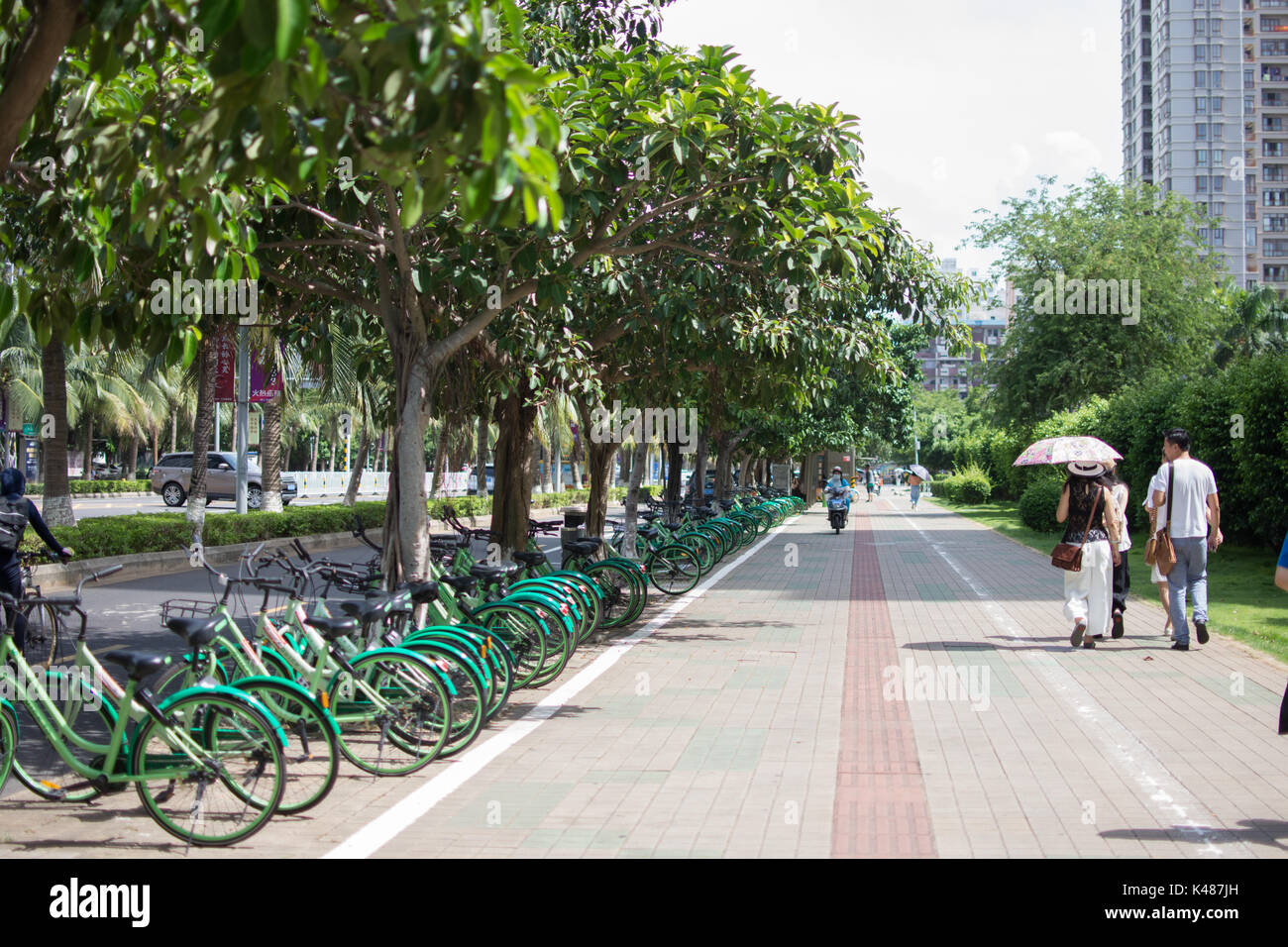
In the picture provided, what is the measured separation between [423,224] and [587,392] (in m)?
3.29

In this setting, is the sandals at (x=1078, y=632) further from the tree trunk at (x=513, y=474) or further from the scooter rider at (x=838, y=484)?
the scooter rider at (x=838, y=484)

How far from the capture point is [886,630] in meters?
12.3

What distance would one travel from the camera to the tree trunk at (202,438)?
65.8 ft

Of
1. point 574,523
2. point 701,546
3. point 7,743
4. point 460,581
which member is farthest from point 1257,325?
point 7,743

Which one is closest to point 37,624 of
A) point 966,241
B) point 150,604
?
point 150,604

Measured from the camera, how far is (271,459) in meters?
26.2

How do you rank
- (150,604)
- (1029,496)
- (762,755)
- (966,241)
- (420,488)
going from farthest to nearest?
(966,241)
(1029,496)
(150,604)
(420,488)
(762,755)

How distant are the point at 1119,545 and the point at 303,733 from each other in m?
8.17

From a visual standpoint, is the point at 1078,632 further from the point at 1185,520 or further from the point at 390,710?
the point at 390,710

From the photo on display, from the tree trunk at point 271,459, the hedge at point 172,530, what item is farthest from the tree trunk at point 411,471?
the tree trunk at point 271,459

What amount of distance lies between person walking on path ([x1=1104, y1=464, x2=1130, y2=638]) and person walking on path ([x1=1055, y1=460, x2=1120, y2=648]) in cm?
18

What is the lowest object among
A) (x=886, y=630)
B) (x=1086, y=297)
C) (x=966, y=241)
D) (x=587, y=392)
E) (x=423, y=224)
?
(x=886, y=630)
